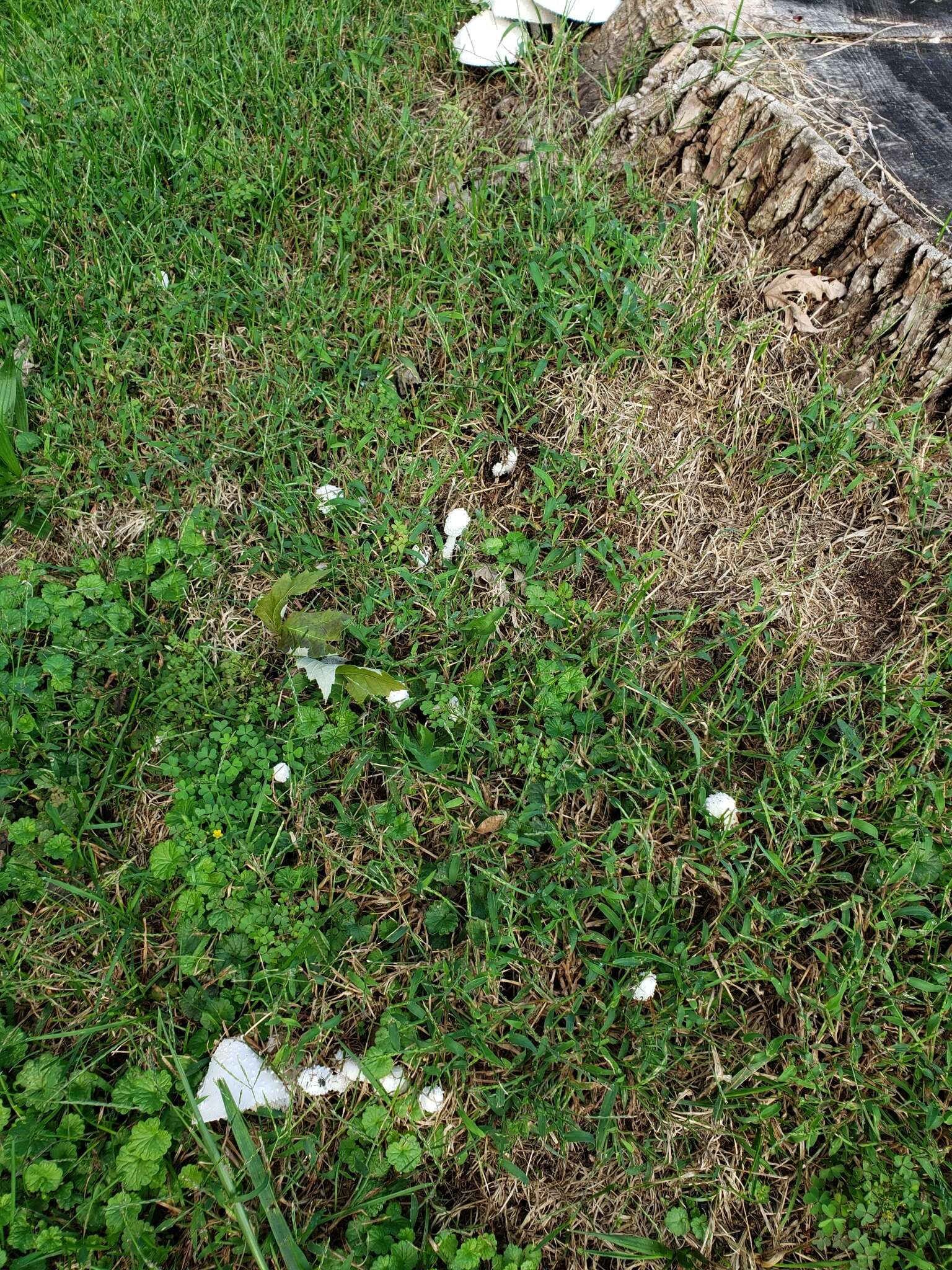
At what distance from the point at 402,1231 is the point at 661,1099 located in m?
0.52

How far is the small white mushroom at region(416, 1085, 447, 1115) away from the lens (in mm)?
1657

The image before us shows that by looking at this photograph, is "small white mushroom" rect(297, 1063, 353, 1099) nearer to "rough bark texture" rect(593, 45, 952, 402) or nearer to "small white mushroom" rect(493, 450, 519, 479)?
"small white mushroom" rect(493, 450, 519, 479)

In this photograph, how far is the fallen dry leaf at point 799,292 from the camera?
2412 mm

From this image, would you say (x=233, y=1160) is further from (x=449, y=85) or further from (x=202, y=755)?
(x=449, y=85)

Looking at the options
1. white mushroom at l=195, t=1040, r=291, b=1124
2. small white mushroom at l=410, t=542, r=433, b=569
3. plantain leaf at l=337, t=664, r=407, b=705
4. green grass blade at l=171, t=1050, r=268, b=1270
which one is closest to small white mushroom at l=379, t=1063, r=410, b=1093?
white mushroom at l=195, t=1040, r=291, b=1124

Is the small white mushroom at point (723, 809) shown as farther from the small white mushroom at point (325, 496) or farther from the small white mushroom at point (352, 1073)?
the small white mushroom at point (325, 496)

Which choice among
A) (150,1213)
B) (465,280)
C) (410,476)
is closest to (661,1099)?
(150,1213)

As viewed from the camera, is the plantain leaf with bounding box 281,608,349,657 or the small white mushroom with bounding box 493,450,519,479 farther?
the small white mushroom with bounding box 493,450,519,479

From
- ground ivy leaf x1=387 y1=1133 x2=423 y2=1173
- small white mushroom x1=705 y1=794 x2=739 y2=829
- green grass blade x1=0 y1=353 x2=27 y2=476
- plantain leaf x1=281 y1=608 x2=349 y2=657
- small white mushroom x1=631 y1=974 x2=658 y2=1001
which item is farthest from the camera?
green grass blade x1=0 y1=353 x2=27 y2=476

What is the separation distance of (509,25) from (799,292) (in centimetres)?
144

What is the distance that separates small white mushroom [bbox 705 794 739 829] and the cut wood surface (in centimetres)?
122

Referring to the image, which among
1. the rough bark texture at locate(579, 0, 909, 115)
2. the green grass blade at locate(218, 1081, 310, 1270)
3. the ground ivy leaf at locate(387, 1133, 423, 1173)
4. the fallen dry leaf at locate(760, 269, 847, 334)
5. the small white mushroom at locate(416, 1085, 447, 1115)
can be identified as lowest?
the green grass blade at locate(218, 1081, 310, 1270)

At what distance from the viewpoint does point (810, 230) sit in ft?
7.93

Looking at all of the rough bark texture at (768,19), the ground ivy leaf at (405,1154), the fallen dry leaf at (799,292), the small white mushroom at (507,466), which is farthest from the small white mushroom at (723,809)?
the rough bark texture at (768,19)
